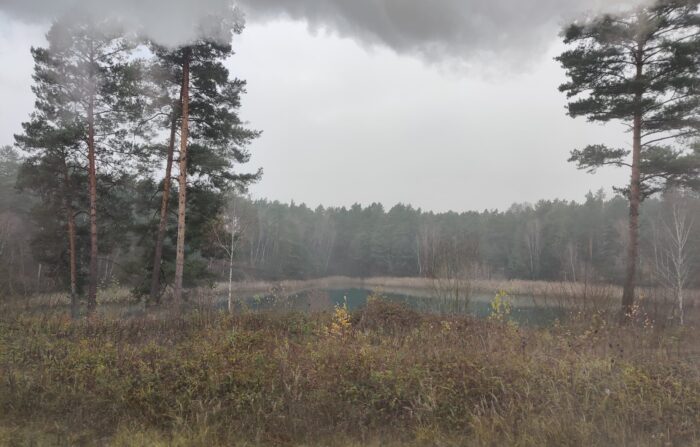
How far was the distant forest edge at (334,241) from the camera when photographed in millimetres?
17984

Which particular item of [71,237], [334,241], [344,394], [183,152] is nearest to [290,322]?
[344,394]

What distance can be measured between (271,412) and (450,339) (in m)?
3.37

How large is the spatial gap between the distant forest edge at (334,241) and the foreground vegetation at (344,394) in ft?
17.0

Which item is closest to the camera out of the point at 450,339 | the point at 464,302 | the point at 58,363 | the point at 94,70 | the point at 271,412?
the point at 271,412

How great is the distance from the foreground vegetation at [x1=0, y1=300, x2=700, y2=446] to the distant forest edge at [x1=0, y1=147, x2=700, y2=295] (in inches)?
204

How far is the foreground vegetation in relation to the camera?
13.4 ft

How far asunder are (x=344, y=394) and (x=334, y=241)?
237 feet

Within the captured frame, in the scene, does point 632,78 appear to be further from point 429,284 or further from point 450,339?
point 450,339

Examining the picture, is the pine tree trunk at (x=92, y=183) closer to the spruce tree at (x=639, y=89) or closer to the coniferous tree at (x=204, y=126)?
the coniferous tree at (x=204, y=126)

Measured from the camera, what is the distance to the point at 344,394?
477 centimetres

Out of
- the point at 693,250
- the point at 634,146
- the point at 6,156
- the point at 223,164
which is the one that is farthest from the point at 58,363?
the point at 6,156

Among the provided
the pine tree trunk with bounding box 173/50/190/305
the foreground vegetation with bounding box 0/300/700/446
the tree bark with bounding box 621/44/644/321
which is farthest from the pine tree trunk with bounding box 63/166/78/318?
the tree bark with bounding box 621/44/644/321

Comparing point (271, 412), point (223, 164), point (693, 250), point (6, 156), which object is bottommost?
point (271, 412)

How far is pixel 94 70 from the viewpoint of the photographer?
16.3 metres
